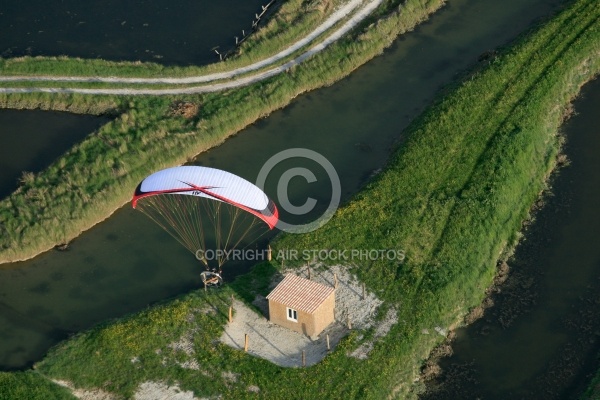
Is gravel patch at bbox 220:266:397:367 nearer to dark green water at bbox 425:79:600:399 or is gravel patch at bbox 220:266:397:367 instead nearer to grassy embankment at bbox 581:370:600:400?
dark green water at bbox 425:79:600:399

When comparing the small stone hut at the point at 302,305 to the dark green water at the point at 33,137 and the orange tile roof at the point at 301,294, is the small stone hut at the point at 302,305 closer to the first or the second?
the orange tile roof at the point at 301,294

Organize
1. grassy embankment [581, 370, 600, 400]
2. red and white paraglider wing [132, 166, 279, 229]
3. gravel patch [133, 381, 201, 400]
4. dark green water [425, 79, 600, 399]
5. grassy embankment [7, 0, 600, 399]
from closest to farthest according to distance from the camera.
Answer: gravel patch [133, 381, 201, 400] → grassy embankment [581, 370, 600, 400] → grassy embankment [7, 0, 600, 399] → red and white paraglider wing [132, 166, 279, 229] → dark green water [425, 79, 600, 399]

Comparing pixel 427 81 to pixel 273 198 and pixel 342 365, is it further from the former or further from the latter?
pixel 342 365

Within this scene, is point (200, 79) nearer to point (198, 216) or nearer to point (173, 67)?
point (173, 67)

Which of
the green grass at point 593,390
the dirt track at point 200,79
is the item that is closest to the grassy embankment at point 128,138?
the dirt track at point 200,79

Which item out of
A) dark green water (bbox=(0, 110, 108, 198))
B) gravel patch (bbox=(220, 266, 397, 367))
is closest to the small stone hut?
gravel patch (bbox=(220, 266, 397, 367))

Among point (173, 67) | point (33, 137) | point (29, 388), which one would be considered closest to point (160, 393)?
point (29, 388)
